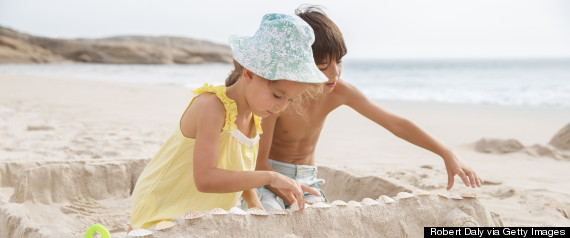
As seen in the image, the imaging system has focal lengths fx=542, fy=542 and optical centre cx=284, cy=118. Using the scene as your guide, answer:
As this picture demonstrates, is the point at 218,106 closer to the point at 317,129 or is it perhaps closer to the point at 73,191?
the point at 317,129

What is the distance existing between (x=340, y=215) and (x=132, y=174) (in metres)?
1.52

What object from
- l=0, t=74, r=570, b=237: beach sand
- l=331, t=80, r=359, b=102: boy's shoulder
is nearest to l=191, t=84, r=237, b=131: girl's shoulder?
l=0, t=74, r=570, b=237: beach sand

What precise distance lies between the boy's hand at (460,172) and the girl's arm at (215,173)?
74cm

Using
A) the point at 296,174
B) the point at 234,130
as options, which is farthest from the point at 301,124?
the point at 234,130

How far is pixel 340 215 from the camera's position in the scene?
184 cm

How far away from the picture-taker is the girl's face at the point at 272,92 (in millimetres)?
1658

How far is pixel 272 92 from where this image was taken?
5.48 feet

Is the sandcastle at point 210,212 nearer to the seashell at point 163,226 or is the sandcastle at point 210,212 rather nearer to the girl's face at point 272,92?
the seashell at point 163,226

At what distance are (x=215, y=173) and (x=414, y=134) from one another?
1061mm

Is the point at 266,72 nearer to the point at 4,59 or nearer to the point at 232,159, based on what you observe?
the point at 232,159

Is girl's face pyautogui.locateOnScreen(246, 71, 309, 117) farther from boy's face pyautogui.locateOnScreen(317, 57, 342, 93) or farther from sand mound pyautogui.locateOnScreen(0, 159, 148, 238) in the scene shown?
sand mound pyautogui.locateOnScreen(0, 159, 148, 238)

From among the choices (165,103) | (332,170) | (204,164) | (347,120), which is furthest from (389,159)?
(165,103)

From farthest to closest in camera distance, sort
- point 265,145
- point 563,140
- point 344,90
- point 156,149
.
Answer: point 563,140 → point 156,149 → point 344,90 → point 265,145

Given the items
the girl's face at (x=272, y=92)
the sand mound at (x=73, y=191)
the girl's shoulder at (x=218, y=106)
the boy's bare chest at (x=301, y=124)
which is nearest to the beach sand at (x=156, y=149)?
the sand mound at (x=73, y=191)
